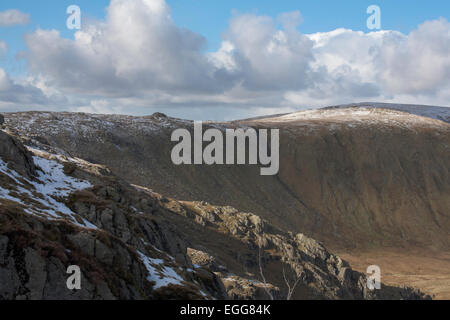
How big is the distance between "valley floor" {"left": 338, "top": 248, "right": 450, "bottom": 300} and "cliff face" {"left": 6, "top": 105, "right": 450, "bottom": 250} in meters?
4.46

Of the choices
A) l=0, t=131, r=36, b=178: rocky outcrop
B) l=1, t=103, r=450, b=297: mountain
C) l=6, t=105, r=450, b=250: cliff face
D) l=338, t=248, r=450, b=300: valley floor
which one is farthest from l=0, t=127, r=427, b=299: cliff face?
l=6, t=105, r=450, b=250: cliff face

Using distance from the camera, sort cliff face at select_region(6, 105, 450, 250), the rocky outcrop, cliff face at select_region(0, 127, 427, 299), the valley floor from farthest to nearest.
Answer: cliff face at select_region(6, 105, 450, 250) < the valley floor < the rocky outcrop < cliff face at select_region(0, 127, 427, 299)

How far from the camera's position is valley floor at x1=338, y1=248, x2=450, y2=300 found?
62.6 m

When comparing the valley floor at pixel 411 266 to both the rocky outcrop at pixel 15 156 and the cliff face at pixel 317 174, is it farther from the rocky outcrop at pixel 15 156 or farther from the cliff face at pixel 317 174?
the rocky outcrop at pixel 15 156

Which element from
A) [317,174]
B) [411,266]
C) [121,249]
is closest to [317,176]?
[317,174]

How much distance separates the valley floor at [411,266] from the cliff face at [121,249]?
849cm

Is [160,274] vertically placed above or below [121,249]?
below

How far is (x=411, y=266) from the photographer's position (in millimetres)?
79812

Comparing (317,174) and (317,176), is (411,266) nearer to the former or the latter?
(317,176)

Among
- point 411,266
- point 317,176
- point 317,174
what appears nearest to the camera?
point 411,266

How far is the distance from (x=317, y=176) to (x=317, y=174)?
2.47 ft

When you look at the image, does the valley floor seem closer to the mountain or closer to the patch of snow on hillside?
the mountain

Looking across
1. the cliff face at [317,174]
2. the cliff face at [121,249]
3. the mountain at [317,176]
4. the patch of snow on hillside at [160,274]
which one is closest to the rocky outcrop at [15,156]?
the cliff face at [121,249]
